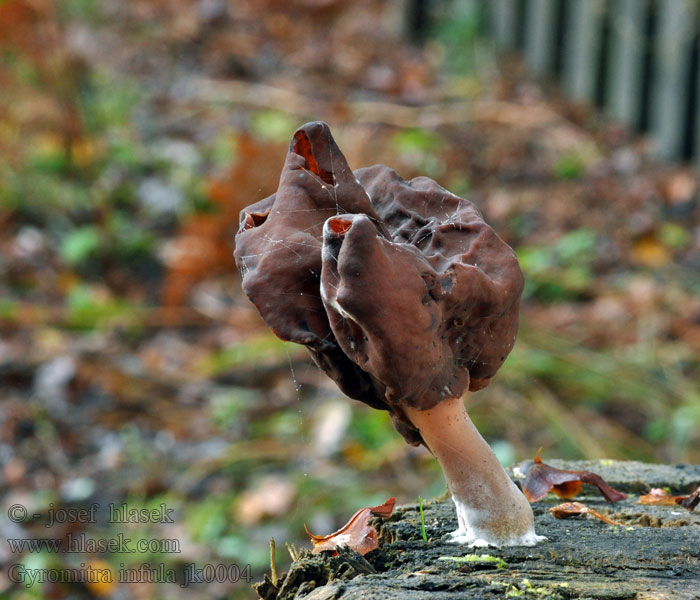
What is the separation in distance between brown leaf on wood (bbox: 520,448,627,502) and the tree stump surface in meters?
0.04

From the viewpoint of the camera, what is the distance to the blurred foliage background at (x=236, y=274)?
3.88m

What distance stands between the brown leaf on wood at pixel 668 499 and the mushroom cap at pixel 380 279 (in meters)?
0.60

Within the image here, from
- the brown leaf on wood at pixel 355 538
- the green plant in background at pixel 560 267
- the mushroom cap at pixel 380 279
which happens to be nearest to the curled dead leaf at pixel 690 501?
the mushroom cap at pixel 380 279

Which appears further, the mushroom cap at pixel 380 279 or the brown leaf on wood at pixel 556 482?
the brown leaf on wood at pixel 556 482

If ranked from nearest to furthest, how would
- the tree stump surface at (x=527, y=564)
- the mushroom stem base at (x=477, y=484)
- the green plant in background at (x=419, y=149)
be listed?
the tree stump surface at (x=527, y=564) → the mushroom stem base at (x=477, y=484) → the green plant in background at (x=419, y=149)

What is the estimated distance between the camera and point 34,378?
15.8 ft

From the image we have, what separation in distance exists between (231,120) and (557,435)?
15.2 feet

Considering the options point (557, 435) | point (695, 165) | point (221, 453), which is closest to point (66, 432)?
point (221, 453)

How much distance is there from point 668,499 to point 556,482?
0.30 meters

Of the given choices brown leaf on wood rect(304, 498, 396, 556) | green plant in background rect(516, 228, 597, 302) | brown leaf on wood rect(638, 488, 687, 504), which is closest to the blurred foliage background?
green plant in background rect(516, 228, 597, 302)

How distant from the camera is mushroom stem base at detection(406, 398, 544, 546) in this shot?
5.61ft

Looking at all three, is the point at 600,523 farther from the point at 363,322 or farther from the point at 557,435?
the point at 557,435

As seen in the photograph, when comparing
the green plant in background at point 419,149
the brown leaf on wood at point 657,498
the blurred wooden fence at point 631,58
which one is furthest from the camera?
the green plant in background at point 419,149

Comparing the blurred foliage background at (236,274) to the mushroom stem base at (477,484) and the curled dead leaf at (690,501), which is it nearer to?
the mushroom stem base at (477,484)
